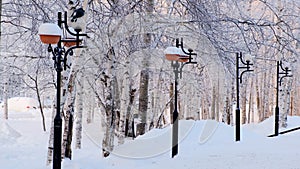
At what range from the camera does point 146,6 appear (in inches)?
331

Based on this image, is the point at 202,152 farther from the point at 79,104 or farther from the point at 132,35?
the point at 79,104

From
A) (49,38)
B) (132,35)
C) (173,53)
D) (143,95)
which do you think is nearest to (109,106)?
→ (143,95)

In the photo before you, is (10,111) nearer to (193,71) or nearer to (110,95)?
(193,71)

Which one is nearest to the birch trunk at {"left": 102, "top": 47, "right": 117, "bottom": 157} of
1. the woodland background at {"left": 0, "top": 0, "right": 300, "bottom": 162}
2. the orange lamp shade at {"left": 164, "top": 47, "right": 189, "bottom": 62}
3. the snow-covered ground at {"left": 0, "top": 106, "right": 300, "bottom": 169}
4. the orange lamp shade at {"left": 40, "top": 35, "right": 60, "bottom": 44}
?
the woodland background at {"left": 0, "top": 0, "right": 300, "bottom": 162}

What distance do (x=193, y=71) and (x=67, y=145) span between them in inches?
339

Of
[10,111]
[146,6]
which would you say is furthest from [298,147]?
[10,111]

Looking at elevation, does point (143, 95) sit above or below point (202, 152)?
above

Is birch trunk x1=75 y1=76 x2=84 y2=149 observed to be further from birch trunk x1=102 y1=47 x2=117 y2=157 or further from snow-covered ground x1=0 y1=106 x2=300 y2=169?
snow-covered ground x1=0 y1=106 x2=300 y2=169

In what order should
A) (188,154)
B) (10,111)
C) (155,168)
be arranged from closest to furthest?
(155,168)
(188,154)
(10,111)

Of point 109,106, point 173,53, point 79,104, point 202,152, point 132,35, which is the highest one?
point 132,35

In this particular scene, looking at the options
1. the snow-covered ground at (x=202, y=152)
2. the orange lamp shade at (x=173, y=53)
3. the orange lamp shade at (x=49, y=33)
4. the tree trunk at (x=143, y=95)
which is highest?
the orange lamp shade at (x=49, y=33)

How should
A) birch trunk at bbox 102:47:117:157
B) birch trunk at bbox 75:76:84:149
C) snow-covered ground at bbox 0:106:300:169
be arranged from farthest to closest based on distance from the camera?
birch trunk at bbox 75:76:84:149 → birch trunk at bbox 102:47:117:157 → snow-covered ground at bbox 0:106:300:169

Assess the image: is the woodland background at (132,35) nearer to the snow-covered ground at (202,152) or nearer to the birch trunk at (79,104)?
the birch trunk at (79,104)

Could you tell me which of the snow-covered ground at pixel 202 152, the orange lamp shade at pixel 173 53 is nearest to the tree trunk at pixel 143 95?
the snow-covered ground at pixel 202 152
